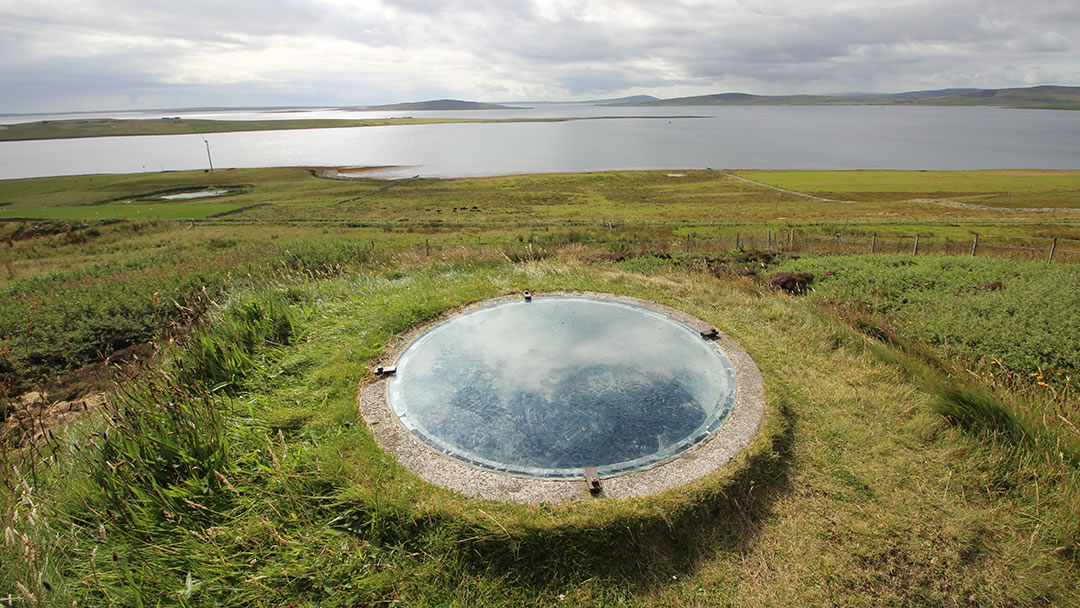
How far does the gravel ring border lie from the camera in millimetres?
4316

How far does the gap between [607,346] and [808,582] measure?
338cm

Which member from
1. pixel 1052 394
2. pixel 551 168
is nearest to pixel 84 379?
pixel 1052 394

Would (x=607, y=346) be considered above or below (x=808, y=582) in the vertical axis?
above

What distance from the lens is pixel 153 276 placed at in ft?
41.9

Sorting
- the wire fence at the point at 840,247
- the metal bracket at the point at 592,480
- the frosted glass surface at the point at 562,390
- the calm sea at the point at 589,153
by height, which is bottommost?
the wire fence at the point at 840,247

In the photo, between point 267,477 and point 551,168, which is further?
Result: point 551,168

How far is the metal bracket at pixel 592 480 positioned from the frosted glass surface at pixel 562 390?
0.10 metres

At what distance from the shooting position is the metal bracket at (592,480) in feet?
14.1

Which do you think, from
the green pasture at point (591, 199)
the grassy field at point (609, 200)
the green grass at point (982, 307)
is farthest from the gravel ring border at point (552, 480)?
the green pasture at point (591, 199)

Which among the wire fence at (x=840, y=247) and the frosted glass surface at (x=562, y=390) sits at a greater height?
the frosted glass surface at (x=562, y=390)

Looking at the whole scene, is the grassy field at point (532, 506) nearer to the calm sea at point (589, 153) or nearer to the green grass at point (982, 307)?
the green grass at point (982, 307)

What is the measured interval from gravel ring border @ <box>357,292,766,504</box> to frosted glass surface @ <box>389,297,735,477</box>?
0.09 m

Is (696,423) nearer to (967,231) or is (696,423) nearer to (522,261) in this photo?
(522,261)

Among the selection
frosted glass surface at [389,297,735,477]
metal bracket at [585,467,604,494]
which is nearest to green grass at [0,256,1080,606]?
metal bracket at [585,467,604,494]
